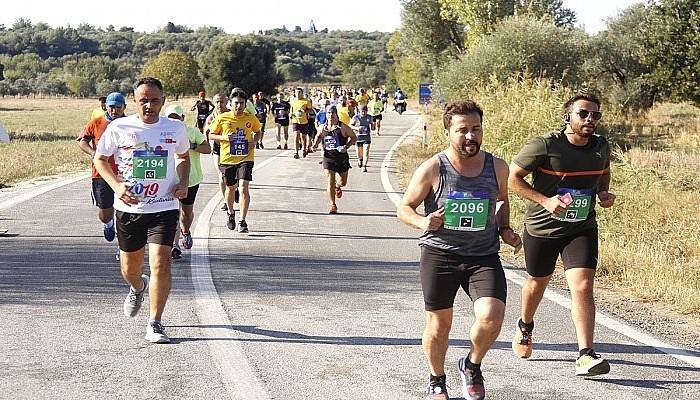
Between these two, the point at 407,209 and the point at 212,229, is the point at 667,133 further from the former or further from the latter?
the point at 407,209

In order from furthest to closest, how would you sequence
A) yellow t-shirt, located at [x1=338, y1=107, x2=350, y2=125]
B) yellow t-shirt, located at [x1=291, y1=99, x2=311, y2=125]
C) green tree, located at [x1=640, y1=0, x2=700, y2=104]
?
1. green tree, located at [x1=640, y1=0, x2=700, y2=104]
2. yellow t-shirt, located at [x1=291, y1=99, x2=311, y2=125]
3. yellow t-shirt, located at [x1=338, y1=107, x2=350, y2=125]

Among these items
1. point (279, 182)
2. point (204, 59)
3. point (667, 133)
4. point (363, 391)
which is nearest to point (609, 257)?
point (363, 391)

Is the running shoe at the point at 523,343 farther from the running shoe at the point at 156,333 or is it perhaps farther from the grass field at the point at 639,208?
the running shoe at the point at 156,333

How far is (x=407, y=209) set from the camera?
18.1ft

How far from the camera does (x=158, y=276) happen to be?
689cm

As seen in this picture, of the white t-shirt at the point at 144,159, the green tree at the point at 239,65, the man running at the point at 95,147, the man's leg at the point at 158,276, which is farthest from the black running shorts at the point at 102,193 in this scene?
the green tree at the point at 239,65

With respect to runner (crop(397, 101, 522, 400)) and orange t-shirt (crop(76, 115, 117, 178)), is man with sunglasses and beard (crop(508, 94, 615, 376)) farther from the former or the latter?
orange t-shirt (crop(76, 115, 117, 178))

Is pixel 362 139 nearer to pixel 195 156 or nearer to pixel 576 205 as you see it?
pixel 195 156

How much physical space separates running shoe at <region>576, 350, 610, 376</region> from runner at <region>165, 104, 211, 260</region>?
5.21 m

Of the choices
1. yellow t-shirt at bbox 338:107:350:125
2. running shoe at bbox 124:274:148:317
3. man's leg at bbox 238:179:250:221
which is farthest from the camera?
yellow t-shirt at bbox 338:107:350:125

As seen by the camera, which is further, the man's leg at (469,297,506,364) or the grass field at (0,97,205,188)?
the grass field at (0,97,205,188)

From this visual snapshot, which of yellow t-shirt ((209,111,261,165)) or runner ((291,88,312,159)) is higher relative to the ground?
yellow t-shirt ((209,111,261,165))

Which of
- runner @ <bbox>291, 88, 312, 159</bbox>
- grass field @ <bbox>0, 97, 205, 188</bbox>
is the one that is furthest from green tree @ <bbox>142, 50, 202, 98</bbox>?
runner @ <bbox>291, 88, 312, 159</bbox>

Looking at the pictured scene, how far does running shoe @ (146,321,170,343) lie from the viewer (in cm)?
678
